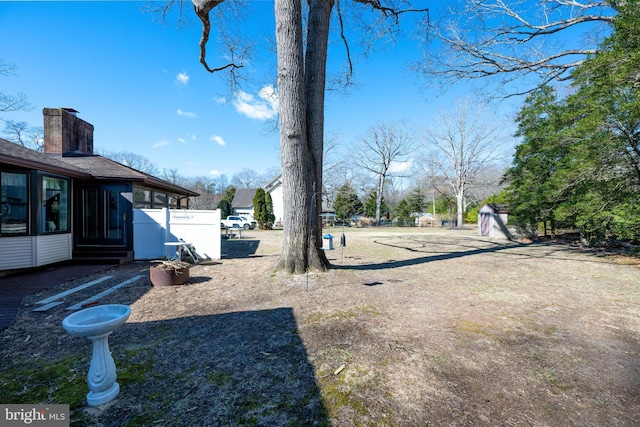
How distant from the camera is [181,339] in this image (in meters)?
2.95

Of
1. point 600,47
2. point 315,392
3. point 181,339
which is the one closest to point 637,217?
point 600,47

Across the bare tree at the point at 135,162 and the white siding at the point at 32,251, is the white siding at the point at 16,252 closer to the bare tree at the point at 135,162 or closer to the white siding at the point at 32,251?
the white siding at the point at 32,251

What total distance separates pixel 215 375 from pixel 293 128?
4410mm

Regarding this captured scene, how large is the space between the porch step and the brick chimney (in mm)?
4430

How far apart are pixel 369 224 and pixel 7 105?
1153 inches

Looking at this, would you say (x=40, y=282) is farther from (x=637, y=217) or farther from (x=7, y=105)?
(x=7, y=105)

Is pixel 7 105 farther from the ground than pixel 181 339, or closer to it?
farther from the ground

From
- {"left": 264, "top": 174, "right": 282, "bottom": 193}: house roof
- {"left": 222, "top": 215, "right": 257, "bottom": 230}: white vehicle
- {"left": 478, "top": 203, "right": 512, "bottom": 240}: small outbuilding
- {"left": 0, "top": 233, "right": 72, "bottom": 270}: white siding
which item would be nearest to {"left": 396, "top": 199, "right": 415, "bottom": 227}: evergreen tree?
{"left": 478, "top": 203, "right": 512, "bottom": 240}: small outbuilding

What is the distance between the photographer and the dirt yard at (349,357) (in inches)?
72.1

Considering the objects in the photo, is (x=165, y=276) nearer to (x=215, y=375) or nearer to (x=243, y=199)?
(x=215, y=375)

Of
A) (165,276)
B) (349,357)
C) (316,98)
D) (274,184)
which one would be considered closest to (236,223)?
(274,184)

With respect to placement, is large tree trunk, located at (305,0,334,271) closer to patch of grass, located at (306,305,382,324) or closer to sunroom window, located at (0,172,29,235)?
patch of grass, located at (306,305,382,324)

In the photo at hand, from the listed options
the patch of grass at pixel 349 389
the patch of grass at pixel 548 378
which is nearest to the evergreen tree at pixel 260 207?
the patch of grass at pixel 349 389

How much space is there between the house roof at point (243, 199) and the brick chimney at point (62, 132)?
2562cm
